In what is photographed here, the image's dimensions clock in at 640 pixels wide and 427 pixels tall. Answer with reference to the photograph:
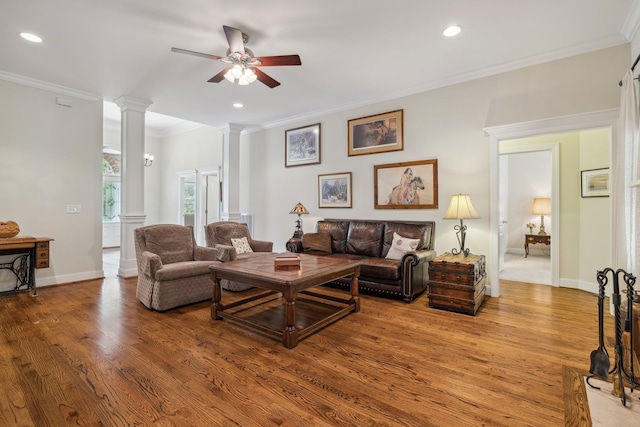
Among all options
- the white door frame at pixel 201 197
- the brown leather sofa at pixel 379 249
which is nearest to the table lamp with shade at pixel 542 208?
the brown leather sofa at pixel 379 249

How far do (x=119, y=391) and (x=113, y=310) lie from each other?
188cm

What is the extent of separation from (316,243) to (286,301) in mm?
2324

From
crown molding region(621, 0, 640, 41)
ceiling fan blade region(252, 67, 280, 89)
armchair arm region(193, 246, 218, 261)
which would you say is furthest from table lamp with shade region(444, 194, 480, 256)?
armchair arm region(193, 246, 218, 261)

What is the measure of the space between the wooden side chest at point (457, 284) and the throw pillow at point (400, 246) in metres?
0.49

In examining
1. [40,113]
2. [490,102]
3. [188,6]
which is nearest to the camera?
[188,6]

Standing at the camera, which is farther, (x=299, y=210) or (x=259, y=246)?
(x=299, y=210)

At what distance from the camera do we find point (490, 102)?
13.2 feet

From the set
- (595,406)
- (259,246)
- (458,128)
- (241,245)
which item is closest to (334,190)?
(259,246)

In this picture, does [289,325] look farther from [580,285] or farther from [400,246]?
[580,285]

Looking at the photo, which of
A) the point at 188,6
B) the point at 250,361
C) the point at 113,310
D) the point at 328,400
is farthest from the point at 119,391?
the point at 188,6

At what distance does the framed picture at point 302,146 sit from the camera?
5.78 metres

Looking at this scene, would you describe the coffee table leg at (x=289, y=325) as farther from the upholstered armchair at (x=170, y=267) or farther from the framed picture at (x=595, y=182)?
the framed picture at (x=595, y=182)

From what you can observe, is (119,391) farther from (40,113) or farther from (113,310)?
(40,113)

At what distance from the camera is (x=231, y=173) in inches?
259
